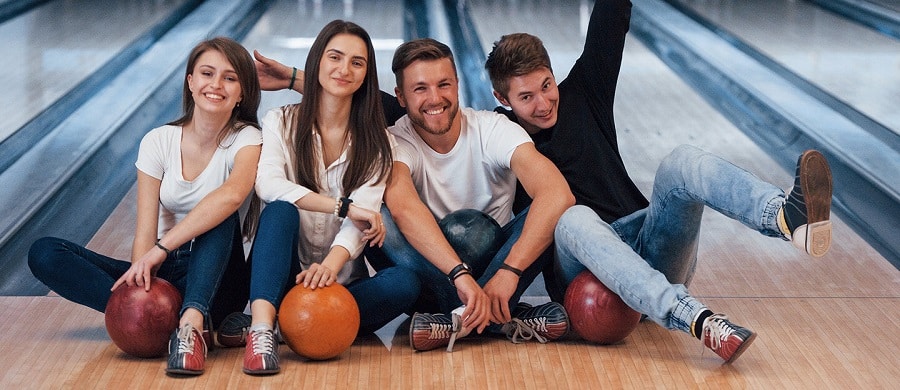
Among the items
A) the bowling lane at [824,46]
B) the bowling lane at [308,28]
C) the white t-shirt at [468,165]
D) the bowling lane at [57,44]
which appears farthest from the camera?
the bowling lane at [308,28]

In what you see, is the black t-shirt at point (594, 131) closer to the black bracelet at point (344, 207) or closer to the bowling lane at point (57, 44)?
the black bracelet at point (344, 207)

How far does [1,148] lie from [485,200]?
1932 millimetres

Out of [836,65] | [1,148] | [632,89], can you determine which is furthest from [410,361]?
[836,65]

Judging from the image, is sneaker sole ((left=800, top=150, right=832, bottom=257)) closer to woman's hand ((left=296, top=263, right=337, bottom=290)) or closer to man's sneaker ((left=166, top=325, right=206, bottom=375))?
woman's hand ((left=296, top=263, right=337, bottom=290))

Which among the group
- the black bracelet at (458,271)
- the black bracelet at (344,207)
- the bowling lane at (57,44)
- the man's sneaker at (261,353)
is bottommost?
the bowling lane at (57,44)

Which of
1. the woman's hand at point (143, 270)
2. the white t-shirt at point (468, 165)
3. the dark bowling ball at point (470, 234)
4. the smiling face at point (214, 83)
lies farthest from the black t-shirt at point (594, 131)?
the woman's hand at point (143, 270)

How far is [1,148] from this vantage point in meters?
3.38

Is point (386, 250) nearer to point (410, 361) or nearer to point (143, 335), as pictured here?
point (410, 361)

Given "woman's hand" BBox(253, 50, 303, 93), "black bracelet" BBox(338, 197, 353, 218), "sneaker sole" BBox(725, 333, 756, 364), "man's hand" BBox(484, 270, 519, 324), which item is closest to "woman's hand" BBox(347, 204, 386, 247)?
"black bracelet" BBox(338, 197, 353, 218)

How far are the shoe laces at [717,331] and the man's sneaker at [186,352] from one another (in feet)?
2.87

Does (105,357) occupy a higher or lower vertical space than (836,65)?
higher

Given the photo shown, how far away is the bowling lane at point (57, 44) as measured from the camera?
394 centimetres

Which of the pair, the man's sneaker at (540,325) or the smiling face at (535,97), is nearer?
the man's sneaker at (540,325)

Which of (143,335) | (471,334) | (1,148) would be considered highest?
(143,335)
